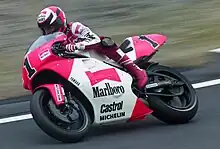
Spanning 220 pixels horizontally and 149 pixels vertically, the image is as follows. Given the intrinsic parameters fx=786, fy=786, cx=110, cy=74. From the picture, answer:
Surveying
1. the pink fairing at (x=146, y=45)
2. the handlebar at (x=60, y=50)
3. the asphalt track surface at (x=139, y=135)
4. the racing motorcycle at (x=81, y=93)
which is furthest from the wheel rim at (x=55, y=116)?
the pink fairing at (x=146, y=45)

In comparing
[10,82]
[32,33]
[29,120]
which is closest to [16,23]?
[32,33]

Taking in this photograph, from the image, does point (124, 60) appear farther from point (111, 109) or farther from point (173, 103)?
point (173, 103)

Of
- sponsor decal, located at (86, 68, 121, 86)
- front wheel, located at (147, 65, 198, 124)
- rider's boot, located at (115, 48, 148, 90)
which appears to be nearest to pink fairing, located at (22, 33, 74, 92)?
sponsor decal, located at (86, 68, 121, 86)

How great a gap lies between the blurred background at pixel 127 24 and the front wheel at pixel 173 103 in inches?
103

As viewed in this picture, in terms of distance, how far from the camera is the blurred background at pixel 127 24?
12.4 metres

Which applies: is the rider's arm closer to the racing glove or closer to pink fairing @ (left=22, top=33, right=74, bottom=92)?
the racing glove

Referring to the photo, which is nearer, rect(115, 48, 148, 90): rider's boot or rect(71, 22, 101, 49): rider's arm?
rect(71, 22, 101, 49): rider's arm

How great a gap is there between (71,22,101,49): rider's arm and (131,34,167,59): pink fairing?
0.69 m

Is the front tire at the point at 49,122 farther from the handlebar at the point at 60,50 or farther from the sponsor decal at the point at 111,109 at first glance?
the handlebar at the point at 60,50

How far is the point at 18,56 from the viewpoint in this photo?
43.7ft

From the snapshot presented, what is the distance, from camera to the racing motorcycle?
7898 mm

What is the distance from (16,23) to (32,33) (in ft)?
3.38

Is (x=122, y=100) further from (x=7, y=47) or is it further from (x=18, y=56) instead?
(x=7, y=47)

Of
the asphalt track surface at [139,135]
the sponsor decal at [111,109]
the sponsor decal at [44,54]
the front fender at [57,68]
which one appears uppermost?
the sponsor decal at [44,54]
